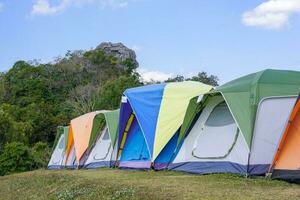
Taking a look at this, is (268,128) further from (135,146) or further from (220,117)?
(135,146)

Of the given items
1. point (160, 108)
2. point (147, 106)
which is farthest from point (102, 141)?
point (160, 108)

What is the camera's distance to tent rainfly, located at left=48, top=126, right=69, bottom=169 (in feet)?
74.7

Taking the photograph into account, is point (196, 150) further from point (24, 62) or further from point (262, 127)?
point (24, 62)

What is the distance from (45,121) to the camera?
144 ft

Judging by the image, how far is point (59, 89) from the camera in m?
53.7

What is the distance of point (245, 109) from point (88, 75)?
4716 centimetres

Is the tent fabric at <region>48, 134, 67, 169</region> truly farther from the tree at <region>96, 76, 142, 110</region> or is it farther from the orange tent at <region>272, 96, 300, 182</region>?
the tree at <region>96, 76, 142, 110</region>

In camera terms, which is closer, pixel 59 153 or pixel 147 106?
pixel 147 106

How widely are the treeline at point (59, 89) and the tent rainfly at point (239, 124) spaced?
2142 cm

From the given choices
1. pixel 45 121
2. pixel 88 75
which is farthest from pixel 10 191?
pixel 88 75

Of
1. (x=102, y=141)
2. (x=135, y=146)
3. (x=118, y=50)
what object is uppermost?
(x=118, y=50)

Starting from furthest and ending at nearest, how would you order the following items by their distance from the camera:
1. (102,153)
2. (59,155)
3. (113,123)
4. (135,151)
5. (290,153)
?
(59,155), (102,153), (113,123), (135,151), (290,153)

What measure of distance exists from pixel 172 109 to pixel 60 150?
38.8ft

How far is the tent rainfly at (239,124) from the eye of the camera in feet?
32.6
